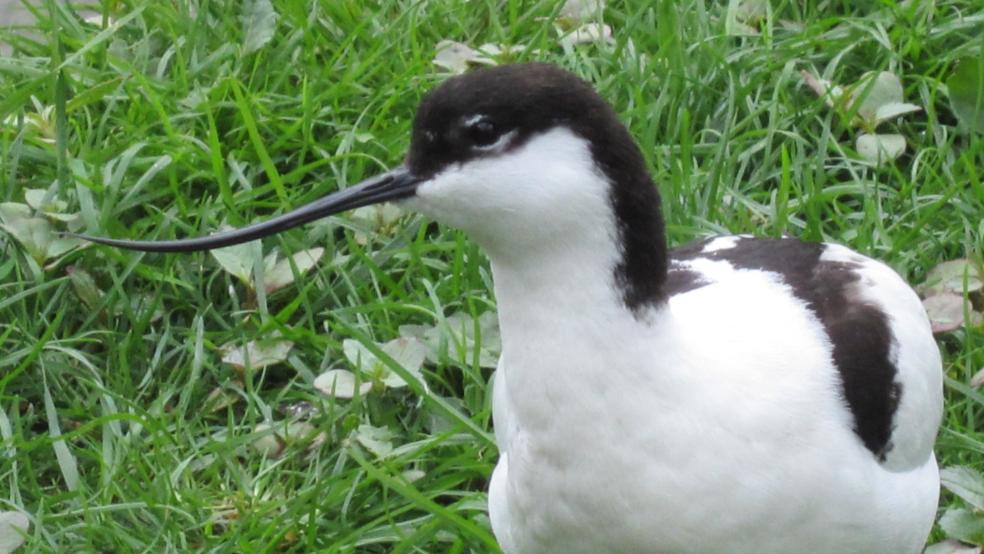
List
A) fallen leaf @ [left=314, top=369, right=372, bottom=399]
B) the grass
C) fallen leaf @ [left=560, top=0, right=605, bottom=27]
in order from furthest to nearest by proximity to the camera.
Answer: fallen leaf @ [left=560, top=0, right=605, bottom=27] < fallen leaf @ [left=314, top=369, right=372, bottom=399] < the grass

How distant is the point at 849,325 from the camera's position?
288 cm

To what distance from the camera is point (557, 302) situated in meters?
2.54

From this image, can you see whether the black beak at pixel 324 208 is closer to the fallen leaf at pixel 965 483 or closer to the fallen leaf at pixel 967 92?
the fallen leaf at pixel 965 483

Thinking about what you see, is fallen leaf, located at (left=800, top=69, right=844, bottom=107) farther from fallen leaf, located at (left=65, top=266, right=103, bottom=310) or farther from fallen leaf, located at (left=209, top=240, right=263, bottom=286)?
fallen leaf, located at (left=65, top=266, right=103, bottom=310)

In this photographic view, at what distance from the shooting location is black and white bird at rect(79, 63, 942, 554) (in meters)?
2.47

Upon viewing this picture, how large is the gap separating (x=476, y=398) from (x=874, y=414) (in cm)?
110

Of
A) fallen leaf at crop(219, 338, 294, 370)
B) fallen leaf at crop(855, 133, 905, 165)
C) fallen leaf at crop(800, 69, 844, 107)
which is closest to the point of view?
fallen leaf at crop(219, 338, 294, 370)

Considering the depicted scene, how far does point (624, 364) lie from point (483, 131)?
0.41 meters

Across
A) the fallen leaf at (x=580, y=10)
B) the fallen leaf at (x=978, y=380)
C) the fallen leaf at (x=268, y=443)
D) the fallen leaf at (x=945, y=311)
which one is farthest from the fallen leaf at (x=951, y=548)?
the fallen leaf at (x=580, y=10)

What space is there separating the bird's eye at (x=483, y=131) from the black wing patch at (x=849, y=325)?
687mm

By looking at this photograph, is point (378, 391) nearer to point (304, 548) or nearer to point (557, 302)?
point (304, 548)

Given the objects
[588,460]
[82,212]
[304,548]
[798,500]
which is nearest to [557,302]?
[588,460]

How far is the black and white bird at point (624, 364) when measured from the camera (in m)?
2.47

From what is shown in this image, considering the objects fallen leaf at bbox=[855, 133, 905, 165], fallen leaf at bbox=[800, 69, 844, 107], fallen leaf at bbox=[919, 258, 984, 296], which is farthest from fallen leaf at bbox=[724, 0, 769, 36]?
fallen leaf at bbox=[919, 258, 984, 296]
